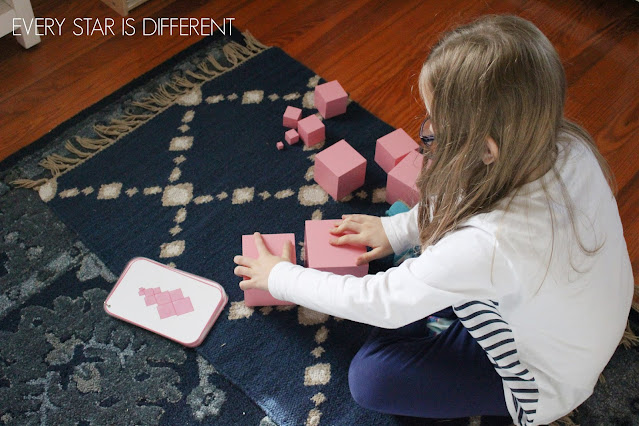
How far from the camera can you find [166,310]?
1187mm

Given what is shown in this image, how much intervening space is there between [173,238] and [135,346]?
0.25m

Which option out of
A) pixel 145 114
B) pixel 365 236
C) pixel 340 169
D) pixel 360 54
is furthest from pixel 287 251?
pixel 360 54

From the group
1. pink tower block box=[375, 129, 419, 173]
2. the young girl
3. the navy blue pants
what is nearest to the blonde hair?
the young girl

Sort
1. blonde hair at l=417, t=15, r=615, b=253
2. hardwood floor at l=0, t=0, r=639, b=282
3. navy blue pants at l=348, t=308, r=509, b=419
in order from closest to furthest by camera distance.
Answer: blonde hair at l=417, t=15, r=615, b=253
navy blue pants at l=348, t=308, r=509, b=419
hardwood floor at l=0, t=0, r=639, b=282

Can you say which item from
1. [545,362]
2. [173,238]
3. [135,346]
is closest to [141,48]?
[173,238]

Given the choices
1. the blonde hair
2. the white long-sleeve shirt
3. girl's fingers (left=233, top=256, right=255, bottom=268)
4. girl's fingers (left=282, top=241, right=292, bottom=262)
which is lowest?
girl's fingers (left=282, top=241, right=292, bottom=262)

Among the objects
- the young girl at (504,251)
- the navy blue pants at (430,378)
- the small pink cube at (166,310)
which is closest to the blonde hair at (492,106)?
Answer: the young girl at (504,251)

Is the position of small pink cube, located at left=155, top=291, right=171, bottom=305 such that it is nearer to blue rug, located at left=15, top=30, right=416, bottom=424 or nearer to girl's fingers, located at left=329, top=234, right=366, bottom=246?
blue rug, located at left=15, top=30, right=416, bottom=424

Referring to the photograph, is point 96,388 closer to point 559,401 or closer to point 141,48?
point 559,401

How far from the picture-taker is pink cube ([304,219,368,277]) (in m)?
1.15

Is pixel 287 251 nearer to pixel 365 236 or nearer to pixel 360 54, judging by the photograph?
pixel 365 236

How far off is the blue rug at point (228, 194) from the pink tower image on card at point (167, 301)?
0.06 metres

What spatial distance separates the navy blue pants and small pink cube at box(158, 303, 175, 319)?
0.38 m

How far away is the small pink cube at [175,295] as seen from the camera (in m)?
1.20
